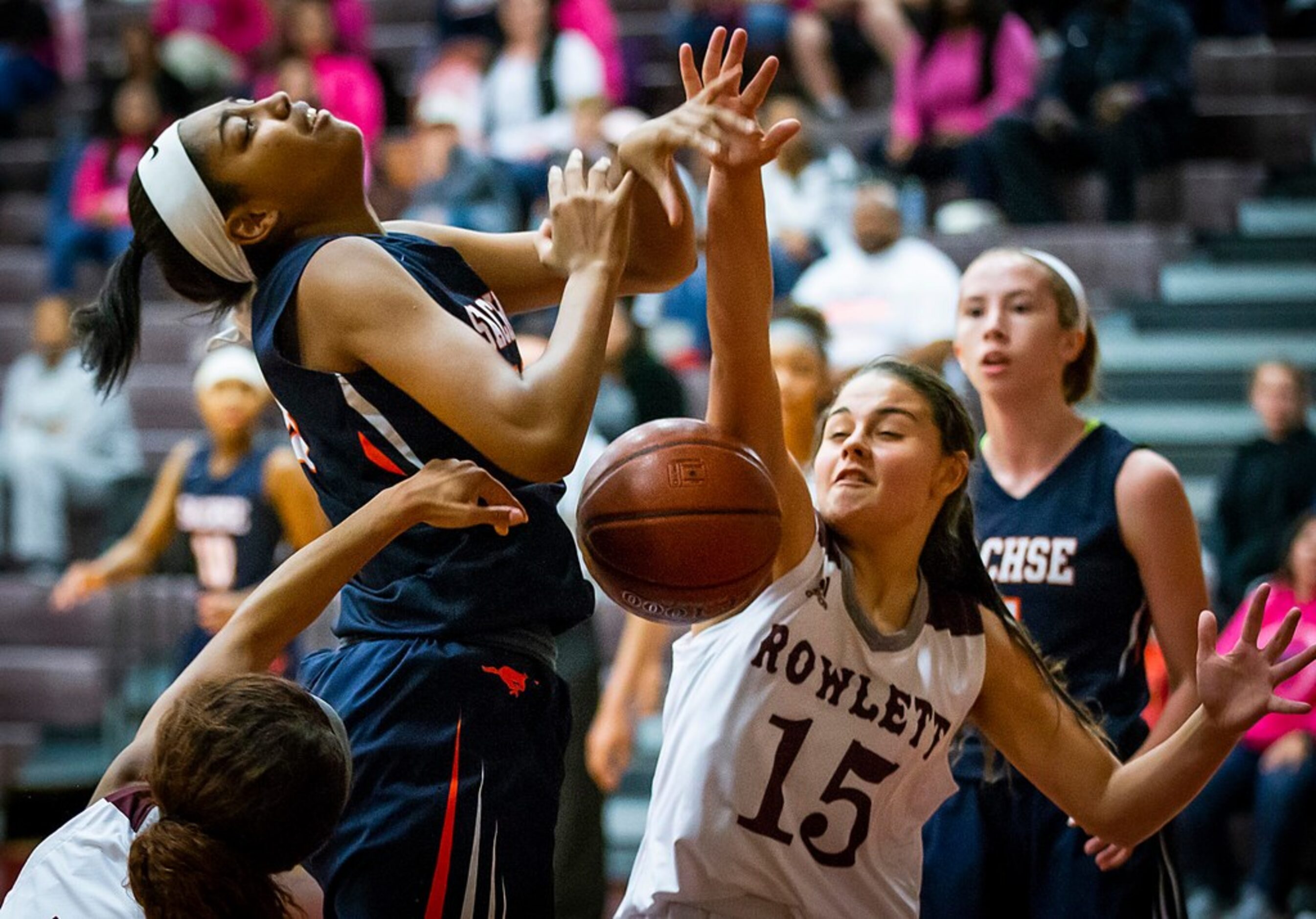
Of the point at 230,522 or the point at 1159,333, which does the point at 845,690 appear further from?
the point at 1159,333

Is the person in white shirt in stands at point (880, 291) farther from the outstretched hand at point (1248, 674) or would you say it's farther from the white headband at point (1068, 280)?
the outstretched hand at point (1248, 674)

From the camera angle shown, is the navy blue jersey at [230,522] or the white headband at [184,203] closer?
the white headband at [184,203]

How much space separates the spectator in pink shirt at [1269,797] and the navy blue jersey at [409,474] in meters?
4.07

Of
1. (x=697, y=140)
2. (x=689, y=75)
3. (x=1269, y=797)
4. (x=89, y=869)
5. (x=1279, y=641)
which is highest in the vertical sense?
(x=689, y=75)

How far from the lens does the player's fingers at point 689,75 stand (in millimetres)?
2951

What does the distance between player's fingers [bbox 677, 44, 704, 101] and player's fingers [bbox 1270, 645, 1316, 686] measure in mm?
1372

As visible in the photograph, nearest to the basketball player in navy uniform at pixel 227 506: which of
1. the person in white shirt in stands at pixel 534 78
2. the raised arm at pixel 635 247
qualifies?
the person in white shirt in stands at pixel 534 78

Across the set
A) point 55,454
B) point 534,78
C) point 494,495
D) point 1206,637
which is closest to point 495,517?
point 494,495

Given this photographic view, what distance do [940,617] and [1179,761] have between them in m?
0.49

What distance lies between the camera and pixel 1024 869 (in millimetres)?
3816

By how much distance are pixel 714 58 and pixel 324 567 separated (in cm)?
102

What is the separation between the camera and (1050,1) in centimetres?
1019

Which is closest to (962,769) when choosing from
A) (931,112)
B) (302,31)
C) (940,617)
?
(940,617)

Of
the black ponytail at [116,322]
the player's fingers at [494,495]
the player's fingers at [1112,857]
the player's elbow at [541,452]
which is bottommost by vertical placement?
the player's fingers at [1112,857]
